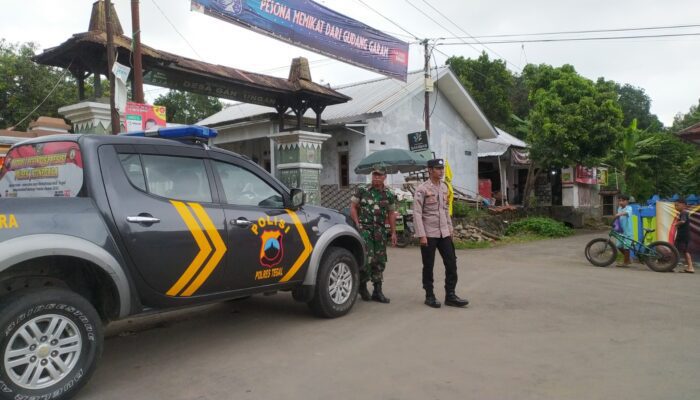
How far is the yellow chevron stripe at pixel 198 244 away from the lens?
3.96 meters

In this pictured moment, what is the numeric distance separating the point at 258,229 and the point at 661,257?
802 cm

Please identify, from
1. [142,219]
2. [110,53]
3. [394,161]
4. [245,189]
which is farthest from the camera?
[394,161]

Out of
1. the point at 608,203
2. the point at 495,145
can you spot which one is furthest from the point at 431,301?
the point at 608,203

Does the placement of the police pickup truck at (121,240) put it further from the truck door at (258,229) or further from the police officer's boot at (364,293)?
the police officer's boot at (364,293)

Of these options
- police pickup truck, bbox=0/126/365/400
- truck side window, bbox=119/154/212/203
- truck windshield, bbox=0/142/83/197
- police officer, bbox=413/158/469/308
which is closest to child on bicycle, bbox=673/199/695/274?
police officer, bbox=413/158/469/308

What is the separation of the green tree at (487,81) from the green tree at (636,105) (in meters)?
21.4

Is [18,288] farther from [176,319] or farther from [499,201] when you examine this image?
[499,201]

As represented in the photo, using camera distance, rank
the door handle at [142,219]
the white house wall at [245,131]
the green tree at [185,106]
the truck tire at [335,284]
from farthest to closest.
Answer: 1. the green tree at [185,106]
2. the white house wall at [245,131]
3. the truck tire at [335,284]
4. the door handle at [142,219]

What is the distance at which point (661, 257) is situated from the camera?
29.7 ft

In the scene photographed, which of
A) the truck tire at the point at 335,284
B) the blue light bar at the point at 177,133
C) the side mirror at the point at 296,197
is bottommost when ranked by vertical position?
the truck tire at the point at 335,284

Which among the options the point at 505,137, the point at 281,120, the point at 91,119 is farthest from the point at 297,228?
the point at 505,137

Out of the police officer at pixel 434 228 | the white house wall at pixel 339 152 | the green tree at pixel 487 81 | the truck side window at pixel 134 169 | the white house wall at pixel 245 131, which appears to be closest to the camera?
the truck side window at pixel 134 169

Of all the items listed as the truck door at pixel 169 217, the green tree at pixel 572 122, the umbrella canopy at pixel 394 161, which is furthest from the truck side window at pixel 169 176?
the green tree at pixel 572 122

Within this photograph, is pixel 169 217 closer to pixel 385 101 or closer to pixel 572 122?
pixel 385 101
